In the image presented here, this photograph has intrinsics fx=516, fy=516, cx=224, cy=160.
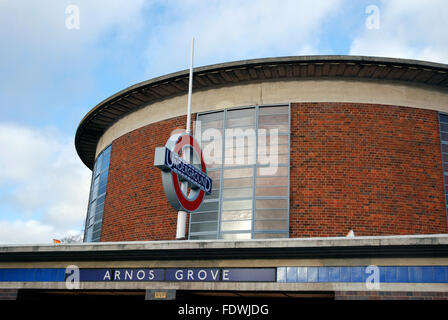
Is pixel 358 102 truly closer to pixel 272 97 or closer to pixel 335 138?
pixel 335 138

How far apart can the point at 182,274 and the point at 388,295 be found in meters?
4.51

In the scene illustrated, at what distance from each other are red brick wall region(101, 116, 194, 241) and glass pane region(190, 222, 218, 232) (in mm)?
664

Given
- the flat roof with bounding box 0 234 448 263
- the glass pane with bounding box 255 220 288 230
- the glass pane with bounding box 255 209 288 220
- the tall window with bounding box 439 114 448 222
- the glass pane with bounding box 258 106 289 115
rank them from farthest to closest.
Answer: the glass pane with bounding box 258 106 289 115 → the tall window with bounding box 439 114 448 222 → the glass pane with bounding box 255 209 288 220 → the glass pane with bounding box 255 220 288 230 → the flat roof with bounding box 0 234 448 263

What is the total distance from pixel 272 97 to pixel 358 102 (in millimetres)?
2955

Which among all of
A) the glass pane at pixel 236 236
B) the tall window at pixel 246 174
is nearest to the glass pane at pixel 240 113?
the tall window at pixel 246 174

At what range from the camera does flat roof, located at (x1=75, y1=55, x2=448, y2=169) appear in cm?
1727

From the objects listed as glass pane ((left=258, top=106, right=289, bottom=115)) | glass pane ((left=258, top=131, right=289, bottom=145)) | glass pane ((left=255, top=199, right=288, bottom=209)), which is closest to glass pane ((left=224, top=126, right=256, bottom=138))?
glass pane ((left=258, top=131, right=289, bottom=145))

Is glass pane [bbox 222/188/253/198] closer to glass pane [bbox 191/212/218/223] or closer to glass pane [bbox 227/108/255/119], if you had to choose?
glass pane [bbox 191/212/218/223]

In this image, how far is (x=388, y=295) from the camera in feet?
33.8

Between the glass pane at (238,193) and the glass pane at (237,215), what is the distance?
0.55m

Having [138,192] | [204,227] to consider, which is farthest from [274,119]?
[138,192]

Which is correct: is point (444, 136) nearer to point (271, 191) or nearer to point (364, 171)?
point (364, 171)

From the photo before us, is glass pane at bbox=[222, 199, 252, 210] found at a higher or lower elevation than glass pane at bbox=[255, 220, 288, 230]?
higher

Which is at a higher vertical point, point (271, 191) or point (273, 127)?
point (273, 127)
